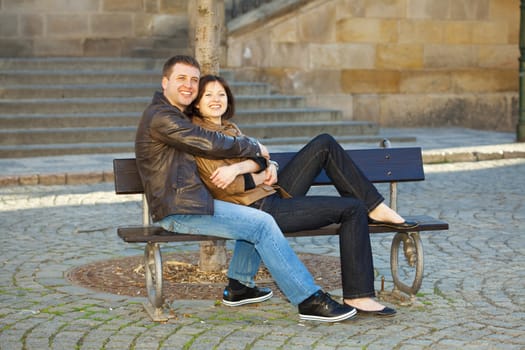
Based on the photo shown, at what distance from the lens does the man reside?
5785 millimetres

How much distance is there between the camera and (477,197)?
10.7 meters

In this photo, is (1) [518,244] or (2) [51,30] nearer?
(1) [518,244]

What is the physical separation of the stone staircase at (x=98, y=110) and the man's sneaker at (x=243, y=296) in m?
8.11

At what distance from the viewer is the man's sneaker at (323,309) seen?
18.8 ft

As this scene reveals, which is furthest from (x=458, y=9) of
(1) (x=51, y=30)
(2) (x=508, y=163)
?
(1) (x=51, y=30)

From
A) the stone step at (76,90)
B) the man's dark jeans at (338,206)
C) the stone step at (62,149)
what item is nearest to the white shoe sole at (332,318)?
the man's dark jeans at (338,206)

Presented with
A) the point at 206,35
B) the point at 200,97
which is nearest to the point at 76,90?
the point at 206,35

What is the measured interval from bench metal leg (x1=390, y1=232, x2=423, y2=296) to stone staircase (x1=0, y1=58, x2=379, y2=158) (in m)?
8.16

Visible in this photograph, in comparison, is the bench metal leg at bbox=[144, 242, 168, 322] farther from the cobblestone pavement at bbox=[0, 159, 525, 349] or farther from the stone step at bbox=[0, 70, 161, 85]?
the stone step at bbox=[0, 70, 161, 85]

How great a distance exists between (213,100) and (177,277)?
4.43 feet

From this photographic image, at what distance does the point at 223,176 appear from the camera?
6.02 m

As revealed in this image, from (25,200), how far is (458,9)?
33.8 ft

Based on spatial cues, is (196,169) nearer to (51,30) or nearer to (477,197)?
(477,197)

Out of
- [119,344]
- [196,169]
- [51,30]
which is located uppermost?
[51,30]
